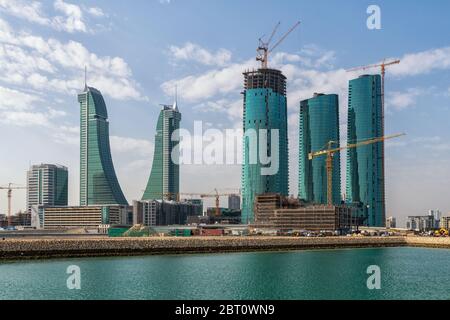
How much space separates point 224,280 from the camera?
67.3 meters

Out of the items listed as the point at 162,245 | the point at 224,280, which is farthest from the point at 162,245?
the point at 224,280

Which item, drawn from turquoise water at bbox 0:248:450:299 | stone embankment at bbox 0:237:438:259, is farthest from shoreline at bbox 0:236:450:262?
turquoise water at bbox 0:248:450:299

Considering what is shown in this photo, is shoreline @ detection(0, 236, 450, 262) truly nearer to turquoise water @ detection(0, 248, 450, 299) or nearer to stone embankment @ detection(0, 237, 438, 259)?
stone embankment @ detection(0, 237, 438, 259)

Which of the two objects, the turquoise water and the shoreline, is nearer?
the turquoise water

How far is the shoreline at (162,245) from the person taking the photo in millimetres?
103562

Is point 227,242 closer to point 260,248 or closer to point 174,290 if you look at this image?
point 260,248

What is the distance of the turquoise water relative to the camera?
56.2 m

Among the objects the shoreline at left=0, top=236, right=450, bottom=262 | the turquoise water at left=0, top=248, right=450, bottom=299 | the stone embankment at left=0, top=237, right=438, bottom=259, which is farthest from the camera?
the stone embankment at left=0, top=237, right=438, bottom=259

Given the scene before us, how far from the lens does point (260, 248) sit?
429 ft

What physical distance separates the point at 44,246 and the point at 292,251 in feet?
205

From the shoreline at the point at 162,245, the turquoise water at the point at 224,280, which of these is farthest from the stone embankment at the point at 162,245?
the turquoise water at the point at 224,280
